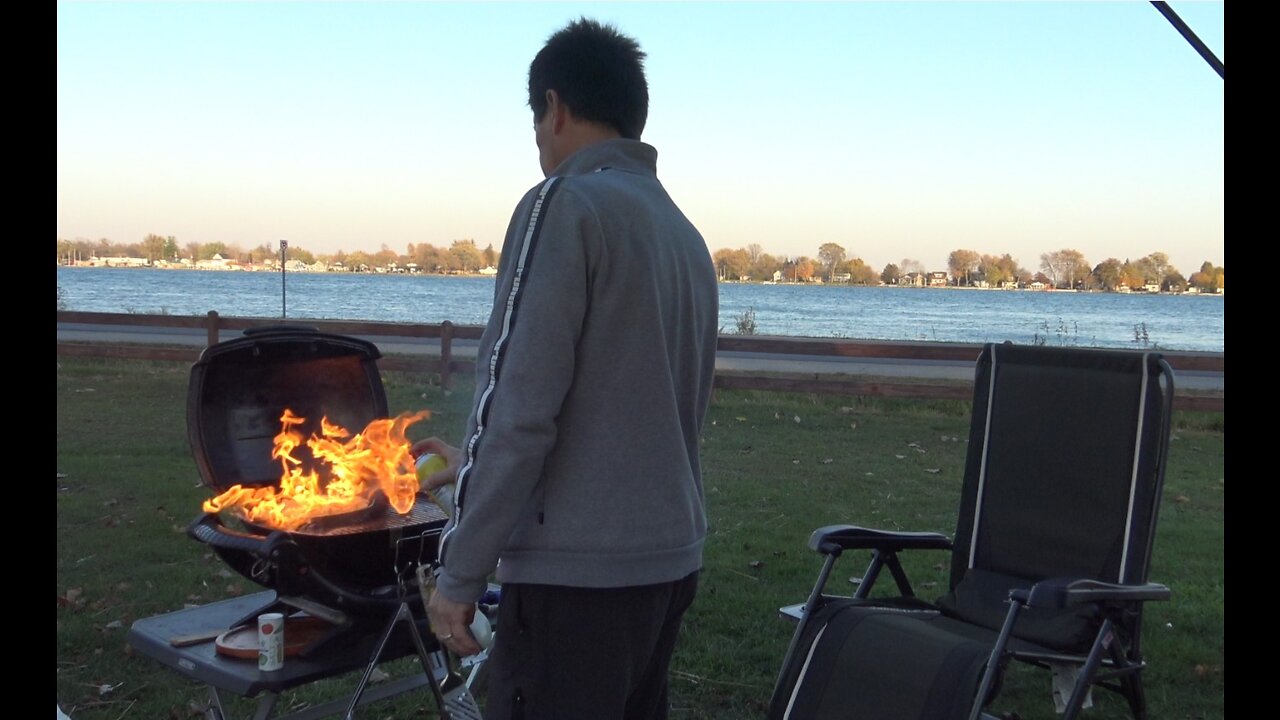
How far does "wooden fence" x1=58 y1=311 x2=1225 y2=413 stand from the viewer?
9922 millimetres

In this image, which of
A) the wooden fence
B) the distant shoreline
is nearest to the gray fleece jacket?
the wooden fence

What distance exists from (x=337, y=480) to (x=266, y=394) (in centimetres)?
37

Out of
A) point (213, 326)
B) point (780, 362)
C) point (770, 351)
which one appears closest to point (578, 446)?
point (770, 351)

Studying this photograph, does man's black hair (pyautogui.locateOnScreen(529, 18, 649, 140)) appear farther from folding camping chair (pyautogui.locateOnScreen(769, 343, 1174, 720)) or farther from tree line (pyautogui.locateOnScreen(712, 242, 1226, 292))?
tree line (pyautogui.locateOnScreen(712, 242, 1226, 292))

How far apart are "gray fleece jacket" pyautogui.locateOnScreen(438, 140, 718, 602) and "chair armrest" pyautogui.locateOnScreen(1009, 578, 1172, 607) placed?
1.38 meters

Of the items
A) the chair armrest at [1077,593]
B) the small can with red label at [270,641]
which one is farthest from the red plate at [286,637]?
the chair armrest at [1077,593]

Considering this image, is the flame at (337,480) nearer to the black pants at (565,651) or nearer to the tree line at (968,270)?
the black pants at (565,651)

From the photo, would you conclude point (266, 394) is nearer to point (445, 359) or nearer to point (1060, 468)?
point (1060, 468)

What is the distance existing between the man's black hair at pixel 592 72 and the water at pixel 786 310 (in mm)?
32542
